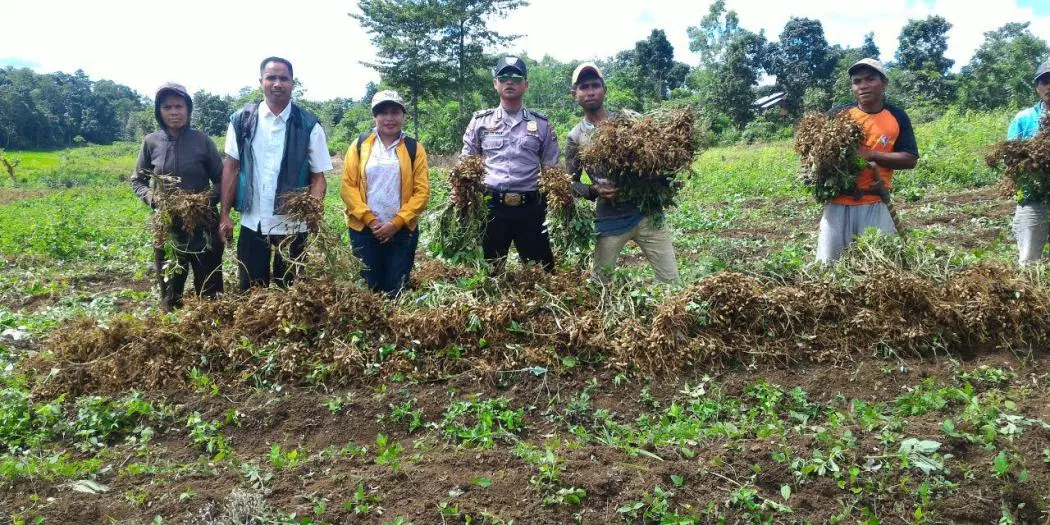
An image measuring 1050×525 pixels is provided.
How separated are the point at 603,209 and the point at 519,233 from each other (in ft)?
2.16

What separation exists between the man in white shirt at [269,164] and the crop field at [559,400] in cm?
52

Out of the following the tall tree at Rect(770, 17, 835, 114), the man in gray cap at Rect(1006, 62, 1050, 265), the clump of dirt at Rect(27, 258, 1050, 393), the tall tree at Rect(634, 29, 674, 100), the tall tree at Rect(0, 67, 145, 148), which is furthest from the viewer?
the tall tree at Rect(0, 67, 145, 148)

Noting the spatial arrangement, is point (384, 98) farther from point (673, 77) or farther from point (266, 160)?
point (673, 77)

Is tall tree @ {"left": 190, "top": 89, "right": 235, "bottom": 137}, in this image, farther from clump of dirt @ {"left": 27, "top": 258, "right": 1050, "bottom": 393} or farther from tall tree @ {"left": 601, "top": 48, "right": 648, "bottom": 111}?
clump of dirt @ {"left": 27, "top": 258, "right": 1050, "bottom": 393}

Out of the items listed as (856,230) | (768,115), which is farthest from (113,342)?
(768,115)

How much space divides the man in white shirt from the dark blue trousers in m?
0.43

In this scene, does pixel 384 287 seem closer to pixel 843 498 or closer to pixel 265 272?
pixel 265 272

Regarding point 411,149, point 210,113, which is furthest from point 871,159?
point 210,113

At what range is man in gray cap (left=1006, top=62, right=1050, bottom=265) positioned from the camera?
5.08 meters

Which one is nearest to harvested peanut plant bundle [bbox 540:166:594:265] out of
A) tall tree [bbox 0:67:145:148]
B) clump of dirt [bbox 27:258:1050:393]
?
clump of dirt [bbox 27:258:1050:393]

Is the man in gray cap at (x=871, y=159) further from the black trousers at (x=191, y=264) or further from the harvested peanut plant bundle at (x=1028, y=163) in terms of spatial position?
the black trousers at (x=191, y=264)

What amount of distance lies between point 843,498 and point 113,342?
4.41 metres

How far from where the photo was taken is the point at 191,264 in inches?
209

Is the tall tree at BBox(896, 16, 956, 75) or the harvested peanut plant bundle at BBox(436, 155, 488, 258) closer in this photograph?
the harvested peanut plant bundle at BBox(436, 155, 488, 258)
